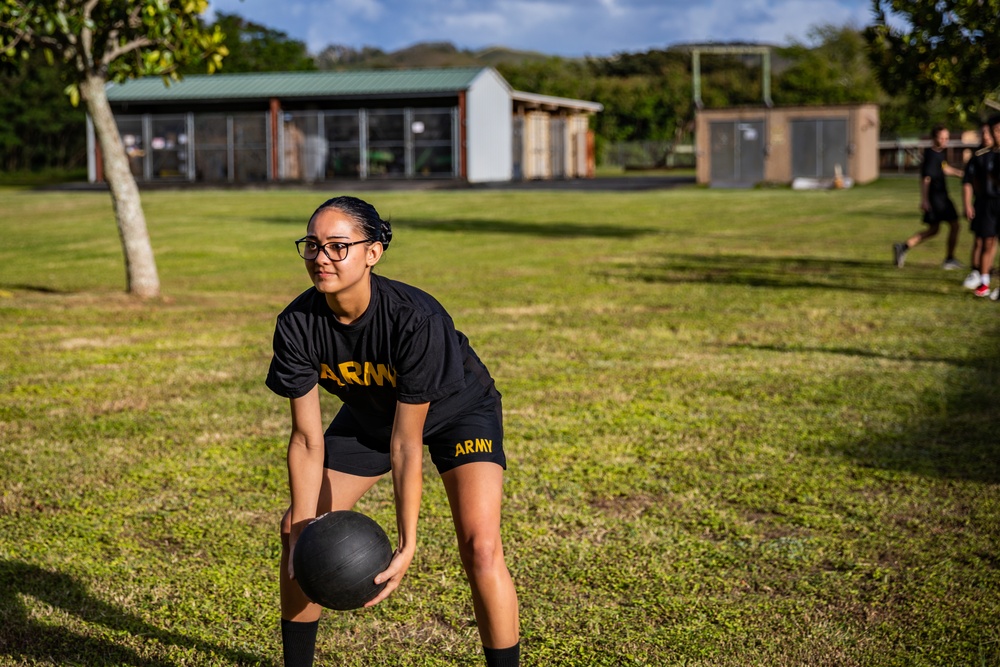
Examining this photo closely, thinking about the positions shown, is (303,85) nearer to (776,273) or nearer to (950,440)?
(776,273)

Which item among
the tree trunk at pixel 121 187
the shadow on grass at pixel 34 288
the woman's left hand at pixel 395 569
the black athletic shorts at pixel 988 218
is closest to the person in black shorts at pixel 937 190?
the black athletic shorts at pixel 988 218

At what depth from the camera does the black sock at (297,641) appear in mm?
3807

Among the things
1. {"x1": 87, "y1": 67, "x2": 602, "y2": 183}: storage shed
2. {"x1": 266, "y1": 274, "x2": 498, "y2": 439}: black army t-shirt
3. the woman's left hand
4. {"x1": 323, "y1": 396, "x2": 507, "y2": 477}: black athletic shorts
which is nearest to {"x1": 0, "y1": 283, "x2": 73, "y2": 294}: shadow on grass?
{"x1": 323, "y1": 396, "x2": 507, "y2": 477}: black athletic shorts

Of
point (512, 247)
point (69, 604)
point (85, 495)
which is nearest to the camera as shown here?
point (69, 604)

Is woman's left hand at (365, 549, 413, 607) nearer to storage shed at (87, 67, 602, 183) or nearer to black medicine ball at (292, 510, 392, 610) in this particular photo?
black medicine ball at (292, 510, 392, 610)

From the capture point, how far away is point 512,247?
21781 mm

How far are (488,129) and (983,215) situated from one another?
131 ft

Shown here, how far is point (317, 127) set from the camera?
51000 millimetres

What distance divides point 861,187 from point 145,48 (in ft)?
124

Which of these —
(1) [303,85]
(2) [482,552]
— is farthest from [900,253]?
(1) [303,85]

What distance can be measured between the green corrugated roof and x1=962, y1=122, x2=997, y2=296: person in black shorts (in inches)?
1458

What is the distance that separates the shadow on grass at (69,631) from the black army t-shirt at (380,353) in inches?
50.1

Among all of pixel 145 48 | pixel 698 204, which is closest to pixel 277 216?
pixel 698 204

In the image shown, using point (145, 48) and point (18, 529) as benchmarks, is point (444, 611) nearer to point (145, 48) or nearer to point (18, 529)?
point (18, 529)
